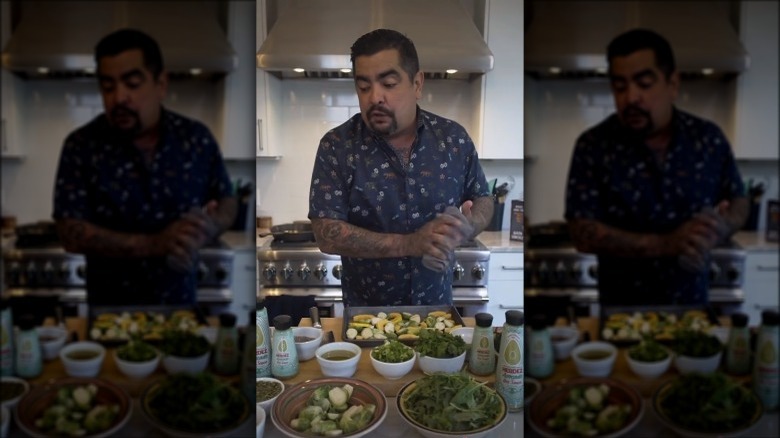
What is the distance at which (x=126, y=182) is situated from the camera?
37.4 inches

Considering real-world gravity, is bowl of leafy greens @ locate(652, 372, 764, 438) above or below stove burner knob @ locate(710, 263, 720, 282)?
below

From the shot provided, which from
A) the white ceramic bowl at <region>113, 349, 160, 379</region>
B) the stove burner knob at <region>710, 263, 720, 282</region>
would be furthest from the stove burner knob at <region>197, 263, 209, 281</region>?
the stove burner knob at <region>710, 263, 720, 282</region>

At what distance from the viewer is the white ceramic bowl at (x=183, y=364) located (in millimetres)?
993

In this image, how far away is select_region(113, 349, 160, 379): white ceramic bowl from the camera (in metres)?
0.98

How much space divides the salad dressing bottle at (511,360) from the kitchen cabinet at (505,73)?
0.31 metres

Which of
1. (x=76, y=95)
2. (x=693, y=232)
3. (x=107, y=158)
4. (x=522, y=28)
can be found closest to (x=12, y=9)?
(x=76, y=95)

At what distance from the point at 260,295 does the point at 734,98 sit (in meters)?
0.85

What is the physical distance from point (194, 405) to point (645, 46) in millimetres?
960

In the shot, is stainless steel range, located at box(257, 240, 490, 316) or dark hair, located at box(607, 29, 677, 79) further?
stainless steel range, located at box(257, 240, 490, 316)

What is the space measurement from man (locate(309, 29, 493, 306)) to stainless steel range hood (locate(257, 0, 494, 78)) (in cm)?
8

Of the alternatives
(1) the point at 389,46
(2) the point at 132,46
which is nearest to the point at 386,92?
(1) the point at 389,46

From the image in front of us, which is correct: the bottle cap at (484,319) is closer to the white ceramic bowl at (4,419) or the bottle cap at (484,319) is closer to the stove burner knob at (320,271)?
the stove burner knob at (320,271)

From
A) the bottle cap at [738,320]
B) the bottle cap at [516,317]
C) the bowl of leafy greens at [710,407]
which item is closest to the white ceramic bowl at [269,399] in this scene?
the bottle cap at [516,317]

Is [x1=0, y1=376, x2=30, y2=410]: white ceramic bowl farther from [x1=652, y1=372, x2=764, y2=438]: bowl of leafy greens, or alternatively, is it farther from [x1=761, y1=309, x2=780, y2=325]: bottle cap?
[x1=761, y1=309, x2=780, y2=325]: bottle cap
